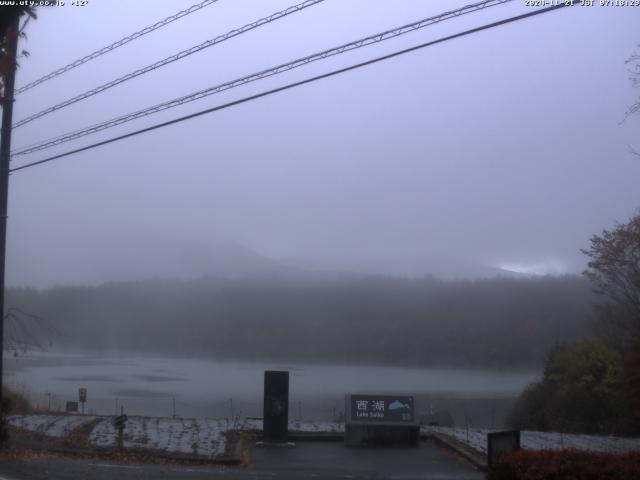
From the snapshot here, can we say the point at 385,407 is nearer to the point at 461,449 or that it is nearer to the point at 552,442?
the point at 461,449

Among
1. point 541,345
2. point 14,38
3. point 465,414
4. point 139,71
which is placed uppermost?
point 139,71

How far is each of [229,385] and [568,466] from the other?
3375 centimetres

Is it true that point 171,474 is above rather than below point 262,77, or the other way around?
below

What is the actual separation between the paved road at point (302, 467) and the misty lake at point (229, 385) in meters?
9.08

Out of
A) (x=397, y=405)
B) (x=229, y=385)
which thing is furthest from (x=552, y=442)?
(x=229, y=385)

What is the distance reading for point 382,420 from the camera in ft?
67.8

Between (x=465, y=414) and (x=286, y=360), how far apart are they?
19.8 metres

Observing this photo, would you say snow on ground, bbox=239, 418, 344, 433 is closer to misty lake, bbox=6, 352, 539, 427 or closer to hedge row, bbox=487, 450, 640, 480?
misty lake, bbox=6, 352, 539, 427

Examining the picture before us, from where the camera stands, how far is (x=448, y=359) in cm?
5125

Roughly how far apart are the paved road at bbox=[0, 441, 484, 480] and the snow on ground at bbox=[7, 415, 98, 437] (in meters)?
4.88

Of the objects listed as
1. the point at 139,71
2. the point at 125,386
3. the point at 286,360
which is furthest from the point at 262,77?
the point at 286,360

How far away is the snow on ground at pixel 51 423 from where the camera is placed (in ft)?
68.3

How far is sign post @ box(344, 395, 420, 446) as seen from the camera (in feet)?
67.0

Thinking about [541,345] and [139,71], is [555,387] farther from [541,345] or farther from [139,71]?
[139,71]
